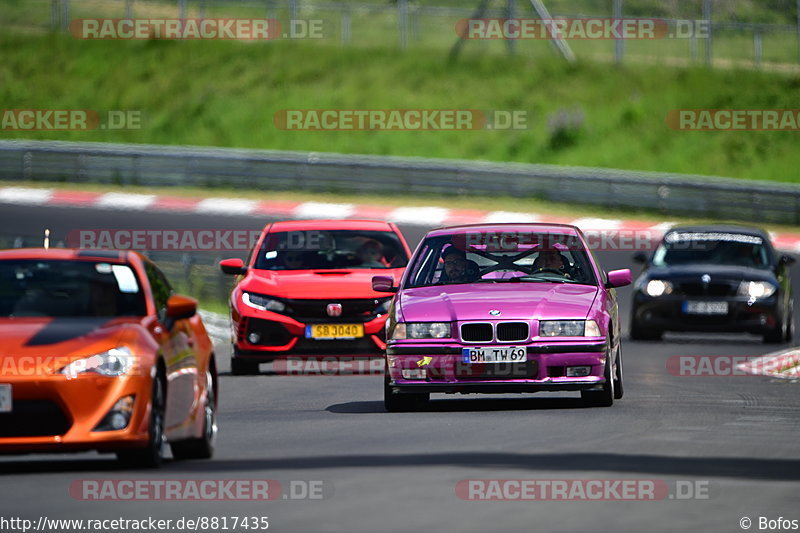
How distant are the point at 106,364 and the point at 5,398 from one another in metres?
0.56

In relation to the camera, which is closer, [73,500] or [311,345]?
[73,500]

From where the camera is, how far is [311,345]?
1750 centimetres

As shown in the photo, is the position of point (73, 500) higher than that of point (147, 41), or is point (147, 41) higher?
point (147, 41)

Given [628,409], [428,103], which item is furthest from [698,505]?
[428,103]

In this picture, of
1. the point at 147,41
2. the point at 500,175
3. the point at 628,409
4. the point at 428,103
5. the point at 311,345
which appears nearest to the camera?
the point at 628,409

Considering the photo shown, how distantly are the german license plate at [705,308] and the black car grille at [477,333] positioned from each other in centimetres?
886

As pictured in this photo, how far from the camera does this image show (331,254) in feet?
61.4

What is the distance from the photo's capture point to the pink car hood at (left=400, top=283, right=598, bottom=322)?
1355 cm

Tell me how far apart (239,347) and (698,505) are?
9.43 m

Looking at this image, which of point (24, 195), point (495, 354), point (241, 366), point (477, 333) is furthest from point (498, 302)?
point (24, 195)

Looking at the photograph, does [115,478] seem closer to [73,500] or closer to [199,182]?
[73,500]

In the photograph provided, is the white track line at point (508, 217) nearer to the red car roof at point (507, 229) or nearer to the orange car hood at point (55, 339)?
the red car roof at point (507, 229)

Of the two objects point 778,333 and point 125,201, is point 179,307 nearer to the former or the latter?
point 778,333

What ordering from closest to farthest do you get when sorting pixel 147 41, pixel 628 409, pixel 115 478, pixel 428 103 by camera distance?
pixel 115 478, pixel 628 409, pixel 428 103, pixel 147 41
